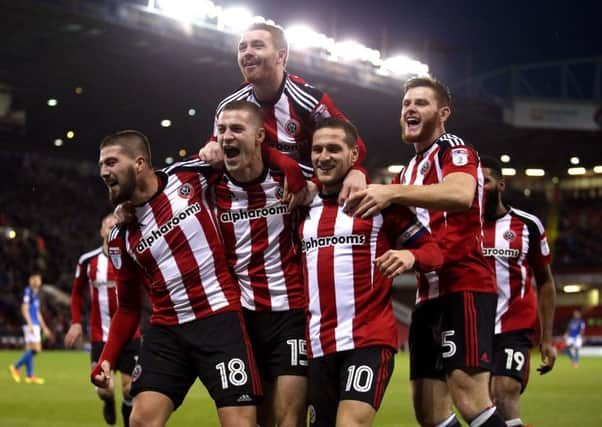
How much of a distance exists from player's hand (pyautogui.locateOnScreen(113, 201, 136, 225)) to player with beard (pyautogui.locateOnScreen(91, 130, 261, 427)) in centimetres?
2

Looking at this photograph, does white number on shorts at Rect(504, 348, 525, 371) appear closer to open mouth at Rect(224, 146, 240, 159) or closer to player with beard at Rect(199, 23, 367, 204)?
player with beard at Rect(199, 23, 367, 204)

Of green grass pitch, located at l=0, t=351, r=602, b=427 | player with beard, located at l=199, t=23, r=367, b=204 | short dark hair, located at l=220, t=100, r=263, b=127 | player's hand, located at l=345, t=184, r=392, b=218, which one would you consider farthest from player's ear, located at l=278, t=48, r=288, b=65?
green grass pitch, located at l=0, t=351, r=602, b=427

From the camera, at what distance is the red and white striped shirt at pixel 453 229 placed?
5762mm

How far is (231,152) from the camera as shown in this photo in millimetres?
5695

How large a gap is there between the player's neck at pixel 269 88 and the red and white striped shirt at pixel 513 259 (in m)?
2.28

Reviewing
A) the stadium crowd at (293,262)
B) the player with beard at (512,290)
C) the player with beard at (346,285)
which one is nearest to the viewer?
the player with beard at (346,285)

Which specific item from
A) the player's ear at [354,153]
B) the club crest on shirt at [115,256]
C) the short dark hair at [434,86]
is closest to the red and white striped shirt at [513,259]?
the short dark hair at [434,86]

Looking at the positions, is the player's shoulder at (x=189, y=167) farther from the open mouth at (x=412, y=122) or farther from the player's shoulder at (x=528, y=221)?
the player's shoulder at (x=528, y=221)

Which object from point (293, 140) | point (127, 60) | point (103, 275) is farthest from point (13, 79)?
point (293, 140)

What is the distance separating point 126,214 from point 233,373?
3.61 ft

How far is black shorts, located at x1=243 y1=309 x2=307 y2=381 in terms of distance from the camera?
5801 millimetres

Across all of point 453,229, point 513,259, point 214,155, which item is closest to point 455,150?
point 453,229

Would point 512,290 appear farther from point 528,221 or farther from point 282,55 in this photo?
point 282,55

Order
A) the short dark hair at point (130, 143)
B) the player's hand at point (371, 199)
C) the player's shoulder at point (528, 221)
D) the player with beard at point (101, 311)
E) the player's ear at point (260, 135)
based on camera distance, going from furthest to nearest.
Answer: the player with beard at point (101, 311), the player's shoulder at point (528, 221), the player's ear at point (260, 135), the short dark hair at point (130, 143), the player's hand at point (371, 199)
